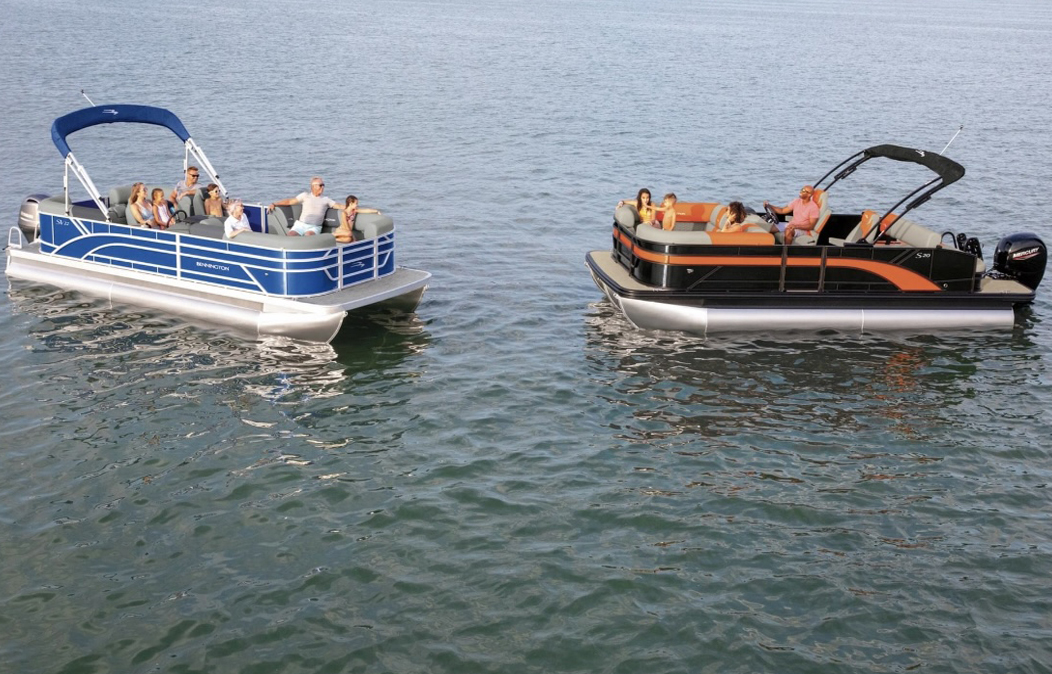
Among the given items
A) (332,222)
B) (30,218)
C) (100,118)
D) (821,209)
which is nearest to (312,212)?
(332,222)

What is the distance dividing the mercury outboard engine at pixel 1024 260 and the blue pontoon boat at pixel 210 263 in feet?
29.9

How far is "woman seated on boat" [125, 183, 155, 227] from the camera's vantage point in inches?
659

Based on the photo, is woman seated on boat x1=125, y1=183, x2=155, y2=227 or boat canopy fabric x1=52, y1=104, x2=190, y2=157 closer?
woman seated on boat x1=125, y1=183, x2=155, y2=227

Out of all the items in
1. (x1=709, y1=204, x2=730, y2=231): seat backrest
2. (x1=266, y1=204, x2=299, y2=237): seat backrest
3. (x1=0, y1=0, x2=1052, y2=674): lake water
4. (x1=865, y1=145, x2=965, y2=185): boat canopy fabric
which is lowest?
(x1=0, y1=0, x2=1052, y2=674): lake water

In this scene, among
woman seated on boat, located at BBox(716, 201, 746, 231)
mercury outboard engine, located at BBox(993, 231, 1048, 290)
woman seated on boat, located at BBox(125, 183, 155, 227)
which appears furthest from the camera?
mercury outboard engine, located at BBox(993, 231, 1048, 290)

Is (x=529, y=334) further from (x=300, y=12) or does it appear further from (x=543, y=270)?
(x=300, y=12)

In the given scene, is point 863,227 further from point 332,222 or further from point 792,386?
point 332,222

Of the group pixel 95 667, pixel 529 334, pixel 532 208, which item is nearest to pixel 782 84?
pixel 532 208

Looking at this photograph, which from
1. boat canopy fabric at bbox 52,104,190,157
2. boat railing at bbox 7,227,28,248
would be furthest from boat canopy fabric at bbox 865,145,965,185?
boat railing at bbox 7,227,28,248

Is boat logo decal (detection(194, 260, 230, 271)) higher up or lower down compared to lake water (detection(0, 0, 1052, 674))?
higher up

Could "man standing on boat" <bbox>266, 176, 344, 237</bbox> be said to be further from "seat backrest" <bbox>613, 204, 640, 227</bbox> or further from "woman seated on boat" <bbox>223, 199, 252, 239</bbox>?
"seat backrest" <bbox>613, 204, 640, 227</bbox>

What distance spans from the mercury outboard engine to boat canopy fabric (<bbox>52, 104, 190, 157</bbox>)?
13353mm

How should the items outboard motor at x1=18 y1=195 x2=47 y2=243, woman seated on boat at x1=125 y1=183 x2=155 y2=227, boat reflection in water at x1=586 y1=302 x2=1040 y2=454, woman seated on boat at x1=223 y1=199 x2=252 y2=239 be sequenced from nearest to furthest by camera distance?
boat reflection in water at x1=586 y1=302 x2=1040 y2=454 < woman seated on boat at x1=223 y1=199 x2=252 y2=239 < woman seated on boat at x1=125 y1=183 x2=155 y2=227 < outboard motor at x1=18 y1=195 x2=47 y2=243

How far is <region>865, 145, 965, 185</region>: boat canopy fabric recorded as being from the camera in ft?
52.5
